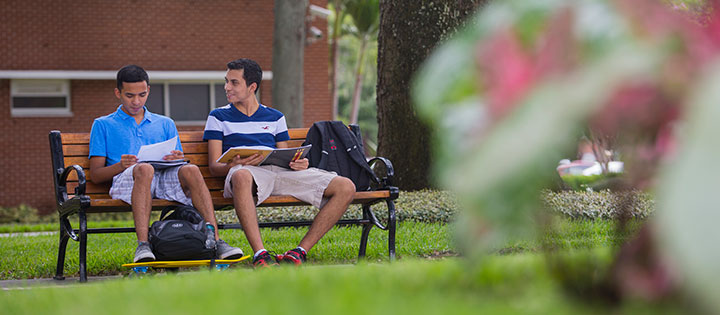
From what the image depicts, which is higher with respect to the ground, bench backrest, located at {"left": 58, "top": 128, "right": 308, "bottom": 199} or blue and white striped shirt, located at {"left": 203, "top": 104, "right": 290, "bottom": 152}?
blue and white striped shirt, located at {"left": 203, "top": 104, "right": 290, "bottom": 152}

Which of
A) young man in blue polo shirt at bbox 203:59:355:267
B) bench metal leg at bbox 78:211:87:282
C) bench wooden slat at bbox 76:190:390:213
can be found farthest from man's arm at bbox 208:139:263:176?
bench metal leg at bbox 78:211:87:282

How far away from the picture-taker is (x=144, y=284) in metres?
3.21

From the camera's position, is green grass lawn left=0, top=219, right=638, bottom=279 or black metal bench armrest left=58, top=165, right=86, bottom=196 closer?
black metal bench armrest left=58, top=165, right=86, bottom=196

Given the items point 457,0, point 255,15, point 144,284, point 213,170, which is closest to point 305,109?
point 255,15

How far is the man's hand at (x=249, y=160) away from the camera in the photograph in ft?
20.0

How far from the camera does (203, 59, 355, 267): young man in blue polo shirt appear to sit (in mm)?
5887

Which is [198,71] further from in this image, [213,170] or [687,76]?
[687,76]

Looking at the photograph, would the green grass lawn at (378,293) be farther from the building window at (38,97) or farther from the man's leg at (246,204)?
the building window at (38,97)

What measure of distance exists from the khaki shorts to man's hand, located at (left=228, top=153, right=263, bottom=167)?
0.03m

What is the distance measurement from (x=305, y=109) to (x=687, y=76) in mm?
18751

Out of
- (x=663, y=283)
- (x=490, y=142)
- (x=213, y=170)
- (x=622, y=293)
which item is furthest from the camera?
(x=213, y=170)

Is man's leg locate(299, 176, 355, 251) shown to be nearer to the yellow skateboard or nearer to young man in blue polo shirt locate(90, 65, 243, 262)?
young man in blue polo shirt locate(90, 65, 243, 262)

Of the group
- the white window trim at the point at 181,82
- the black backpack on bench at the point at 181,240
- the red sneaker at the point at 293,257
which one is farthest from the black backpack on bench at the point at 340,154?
the white window trim at the point at 181,82

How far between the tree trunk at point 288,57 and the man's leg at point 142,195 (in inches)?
311
